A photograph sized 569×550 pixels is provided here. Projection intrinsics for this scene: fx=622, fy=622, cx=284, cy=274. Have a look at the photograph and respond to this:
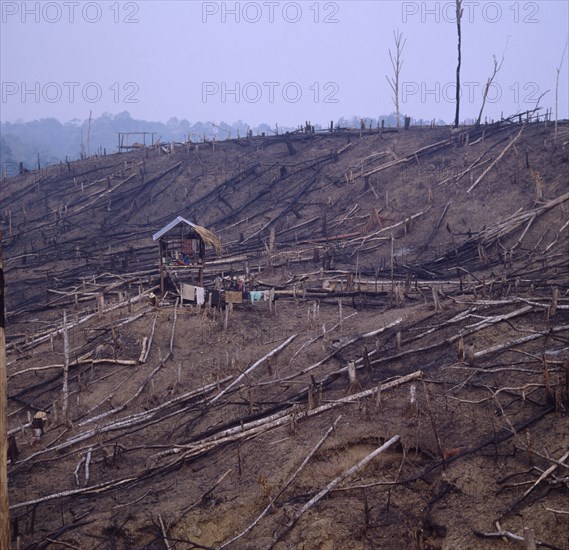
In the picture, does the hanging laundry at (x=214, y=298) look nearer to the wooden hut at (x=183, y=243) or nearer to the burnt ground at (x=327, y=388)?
the wooden hut at (x=183, y=243)

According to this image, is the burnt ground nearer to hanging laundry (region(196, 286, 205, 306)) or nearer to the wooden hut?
hanging laundry (region(196, 286, 205, 306))

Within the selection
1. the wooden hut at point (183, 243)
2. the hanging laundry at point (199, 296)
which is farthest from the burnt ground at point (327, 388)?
the wooden hut at point (183, 243)

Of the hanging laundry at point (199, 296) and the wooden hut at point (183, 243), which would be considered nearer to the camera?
the hanging laundry at point (199, 296)

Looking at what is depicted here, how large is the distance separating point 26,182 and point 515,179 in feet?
86.7

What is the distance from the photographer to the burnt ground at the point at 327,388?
6414 millimetres

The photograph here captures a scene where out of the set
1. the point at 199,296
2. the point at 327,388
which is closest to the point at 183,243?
the point at 199,296

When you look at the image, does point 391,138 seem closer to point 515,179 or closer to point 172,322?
point 515,179

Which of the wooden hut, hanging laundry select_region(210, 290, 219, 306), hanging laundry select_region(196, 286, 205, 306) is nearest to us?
hanging laundry select_region(196, 286, 205, 306)

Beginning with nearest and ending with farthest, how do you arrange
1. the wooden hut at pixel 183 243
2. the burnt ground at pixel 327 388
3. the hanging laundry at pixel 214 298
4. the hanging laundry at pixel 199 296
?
1. the burnt ground at pixel 327 388
2. the hanging laundry at pixel 199 296
3. the hanging laundry at pixel 214 298
4. the wooden hut at pixel 183 243

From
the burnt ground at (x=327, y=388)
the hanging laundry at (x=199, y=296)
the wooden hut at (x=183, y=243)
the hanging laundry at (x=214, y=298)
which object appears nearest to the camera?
the burnt ground at (x=327, y=388)

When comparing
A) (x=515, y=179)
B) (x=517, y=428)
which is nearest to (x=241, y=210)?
(x=515, y=179)

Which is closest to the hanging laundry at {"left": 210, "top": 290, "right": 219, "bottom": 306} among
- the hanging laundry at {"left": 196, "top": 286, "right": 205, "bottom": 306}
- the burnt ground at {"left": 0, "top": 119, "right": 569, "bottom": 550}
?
the hanging laundry at {"left": 196, "top": 286, "right": 205, "bottom": 306}

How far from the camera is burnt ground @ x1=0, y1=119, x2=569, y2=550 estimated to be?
21.0ft

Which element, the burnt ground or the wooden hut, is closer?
A: the burnt ground
